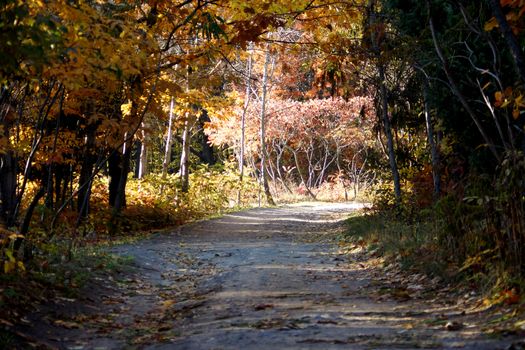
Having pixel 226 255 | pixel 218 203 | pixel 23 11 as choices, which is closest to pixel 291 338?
pixel 23 11

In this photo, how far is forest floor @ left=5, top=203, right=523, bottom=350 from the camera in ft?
17.5

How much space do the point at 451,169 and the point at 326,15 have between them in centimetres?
373

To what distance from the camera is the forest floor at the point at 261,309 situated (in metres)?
5.33

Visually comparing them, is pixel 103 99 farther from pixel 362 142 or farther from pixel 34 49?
pixel 362 142

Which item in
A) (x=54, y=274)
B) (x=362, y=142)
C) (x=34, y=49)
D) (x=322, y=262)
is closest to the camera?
(x=34, y=49)

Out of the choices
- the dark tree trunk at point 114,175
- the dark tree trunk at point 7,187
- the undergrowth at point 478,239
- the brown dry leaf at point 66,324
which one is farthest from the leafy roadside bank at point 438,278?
the dark tree trunk at point 114,175

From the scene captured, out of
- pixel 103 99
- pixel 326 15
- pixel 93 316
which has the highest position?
pixel 326 15

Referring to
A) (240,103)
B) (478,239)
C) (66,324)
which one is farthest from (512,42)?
(240,103)

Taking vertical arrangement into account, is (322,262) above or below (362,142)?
below

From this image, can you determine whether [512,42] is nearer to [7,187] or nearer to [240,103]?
[7,187]

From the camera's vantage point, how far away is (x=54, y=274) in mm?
7754

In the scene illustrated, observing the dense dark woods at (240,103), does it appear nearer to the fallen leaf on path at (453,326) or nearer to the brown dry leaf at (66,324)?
the brown dry leaf at (66,324)

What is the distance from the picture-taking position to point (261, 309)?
6711 mm

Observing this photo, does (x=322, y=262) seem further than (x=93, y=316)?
Yes
